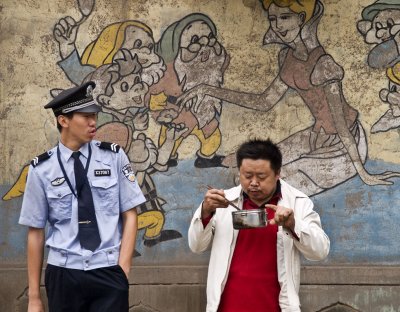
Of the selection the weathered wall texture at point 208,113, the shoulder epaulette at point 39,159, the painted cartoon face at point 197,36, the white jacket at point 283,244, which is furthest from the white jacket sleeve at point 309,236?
the painted cartoon face at point 197,36

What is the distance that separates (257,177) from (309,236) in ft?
1.56

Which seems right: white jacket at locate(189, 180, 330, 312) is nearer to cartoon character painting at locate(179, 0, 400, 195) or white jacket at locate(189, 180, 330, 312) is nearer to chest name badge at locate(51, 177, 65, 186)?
chest name badge at locate(51, 177, 65, 186)

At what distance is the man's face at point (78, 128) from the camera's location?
19.8 feet

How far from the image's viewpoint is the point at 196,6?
30.6 ft

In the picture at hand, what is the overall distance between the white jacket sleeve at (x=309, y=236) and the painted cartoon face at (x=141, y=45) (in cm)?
389

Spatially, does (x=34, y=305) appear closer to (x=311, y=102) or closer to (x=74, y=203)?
(x=74, y=203)

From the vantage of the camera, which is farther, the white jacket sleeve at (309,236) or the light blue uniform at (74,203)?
the light blue uniform at (74,203)

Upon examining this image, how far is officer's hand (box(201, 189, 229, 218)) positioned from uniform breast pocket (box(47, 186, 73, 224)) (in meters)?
0.82

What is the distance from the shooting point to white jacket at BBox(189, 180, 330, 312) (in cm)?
561

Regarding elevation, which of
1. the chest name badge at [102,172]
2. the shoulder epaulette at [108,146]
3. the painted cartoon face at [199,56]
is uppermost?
the painted cartoon face at [199,56]

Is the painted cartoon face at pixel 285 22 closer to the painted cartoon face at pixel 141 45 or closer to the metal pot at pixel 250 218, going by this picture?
the painted cartoon face at pixel 141 45

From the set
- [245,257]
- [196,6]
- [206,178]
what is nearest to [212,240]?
[245,257]

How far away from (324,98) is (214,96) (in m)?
1.01

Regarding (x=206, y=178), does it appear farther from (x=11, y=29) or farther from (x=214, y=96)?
(x=11, y=29)
